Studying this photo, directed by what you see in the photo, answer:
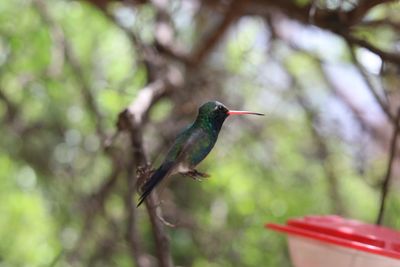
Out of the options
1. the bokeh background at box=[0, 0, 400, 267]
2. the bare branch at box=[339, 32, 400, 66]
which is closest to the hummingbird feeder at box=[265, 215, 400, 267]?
the bare branch at box=[339, 32, 400, 66]

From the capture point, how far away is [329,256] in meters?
1.34

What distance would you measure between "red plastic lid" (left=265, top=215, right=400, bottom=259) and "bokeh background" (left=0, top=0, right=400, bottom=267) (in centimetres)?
95

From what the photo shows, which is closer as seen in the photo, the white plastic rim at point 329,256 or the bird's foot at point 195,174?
the bird's foot at point 195,174

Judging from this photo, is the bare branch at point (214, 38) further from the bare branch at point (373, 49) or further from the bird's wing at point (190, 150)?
the bird's wing at point (190, 150)

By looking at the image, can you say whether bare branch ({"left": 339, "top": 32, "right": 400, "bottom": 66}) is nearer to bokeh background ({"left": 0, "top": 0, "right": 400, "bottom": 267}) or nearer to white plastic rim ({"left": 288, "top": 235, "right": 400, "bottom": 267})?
white plastic rim ({"left": 288, "top": 235, "right": 400, "bottom": 267})

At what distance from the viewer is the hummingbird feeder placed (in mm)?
1258

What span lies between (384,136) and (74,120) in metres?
1.56

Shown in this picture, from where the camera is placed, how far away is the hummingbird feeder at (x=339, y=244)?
1.26 meters

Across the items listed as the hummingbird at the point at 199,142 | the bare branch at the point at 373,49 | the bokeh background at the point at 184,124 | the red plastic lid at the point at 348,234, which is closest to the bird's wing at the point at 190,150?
the hummingbird at the point at 199,142

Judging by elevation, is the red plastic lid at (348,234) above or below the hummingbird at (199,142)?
below

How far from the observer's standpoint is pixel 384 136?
335 centimetres

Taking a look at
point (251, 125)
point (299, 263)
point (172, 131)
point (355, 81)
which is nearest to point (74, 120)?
point (251, 125)

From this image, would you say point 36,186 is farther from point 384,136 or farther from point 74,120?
A: point 384,136

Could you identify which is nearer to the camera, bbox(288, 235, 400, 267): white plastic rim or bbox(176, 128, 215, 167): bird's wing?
bbox(176, 128, 215, 167): bird's wing
